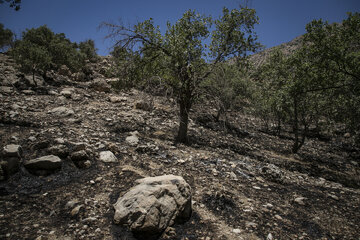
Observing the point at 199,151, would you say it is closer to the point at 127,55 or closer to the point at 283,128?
the point at 127,55

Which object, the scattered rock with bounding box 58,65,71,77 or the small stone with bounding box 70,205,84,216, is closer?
the small stone with bounding box 70,205,84,216

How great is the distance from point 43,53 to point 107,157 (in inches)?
568

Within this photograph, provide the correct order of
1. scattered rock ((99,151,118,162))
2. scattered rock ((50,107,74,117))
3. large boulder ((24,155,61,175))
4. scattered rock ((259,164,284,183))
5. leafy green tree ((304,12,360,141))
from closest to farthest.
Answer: large boulder ((24,155,61,175)) < scattered rock ((99,151,118,162)) < scattered rock ((259,164,284,183)) < leafy green tree ((304,12,360,141)) < scattered rock ((50,107,74,117))

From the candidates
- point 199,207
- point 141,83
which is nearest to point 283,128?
point 141,83

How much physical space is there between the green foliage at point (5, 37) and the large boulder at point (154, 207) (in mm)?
43039

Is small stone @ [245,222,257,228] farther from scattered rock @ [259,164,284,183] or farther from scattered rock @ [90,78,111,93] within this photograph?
scattered rock @ [90,78,111,93]

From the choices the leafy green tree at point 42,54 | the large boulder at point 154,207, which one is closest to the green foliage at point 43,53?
the leafy green tree at point 42,54

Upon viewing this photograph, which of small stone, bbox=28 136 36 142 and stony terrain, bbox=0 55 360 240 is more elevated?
small stone, bbox=28 136 36 142

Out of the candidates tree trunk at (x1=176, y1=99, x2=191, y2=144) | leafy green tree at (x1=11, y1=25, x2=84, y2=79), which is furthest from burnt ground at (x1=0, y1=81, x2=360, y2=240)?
leafy green tree at (x1=11, y1=25, x2=84, y2=79)

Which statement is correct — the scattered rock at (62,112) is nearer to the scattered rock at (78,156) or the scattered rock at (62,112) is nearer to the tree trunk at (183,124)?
the scattered rock at (78,156)

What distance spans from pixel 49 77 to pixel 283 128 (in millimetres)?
24808

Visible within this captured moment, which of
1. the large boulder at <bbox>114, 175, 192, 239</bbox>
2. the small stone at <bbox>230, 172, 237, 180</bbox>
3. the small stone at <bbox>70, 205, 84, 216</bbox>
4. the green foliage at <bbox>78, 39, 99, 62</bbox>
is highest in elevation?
the green foliage at <bbox>78, 39, 99, 62</bbox>

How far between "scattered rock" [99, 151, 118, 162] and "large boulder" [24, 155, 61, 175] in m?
1.07

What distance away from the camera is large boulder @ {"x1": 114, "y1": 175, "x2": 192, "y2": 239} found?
2744mm
